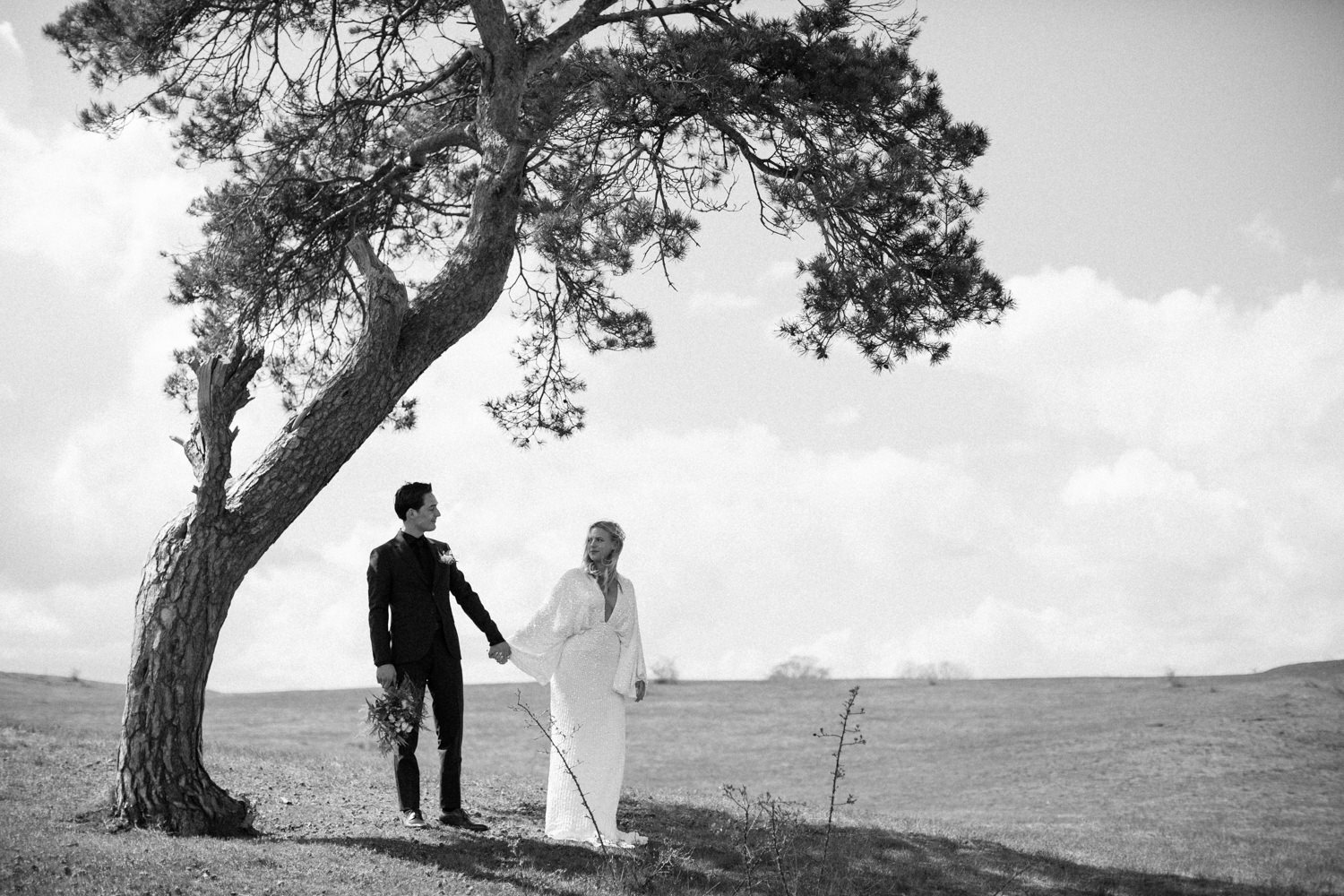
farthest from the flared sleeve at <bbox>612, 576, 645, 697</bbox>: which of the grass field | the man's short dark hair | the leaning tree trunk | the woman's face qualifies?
the leaning tree trunk

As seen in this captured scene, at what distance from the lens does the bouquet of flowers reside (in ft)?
23.9

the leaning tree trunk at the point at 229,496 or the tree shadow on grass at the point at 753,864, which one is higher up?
the leaning tree trunk at the point at 229,496

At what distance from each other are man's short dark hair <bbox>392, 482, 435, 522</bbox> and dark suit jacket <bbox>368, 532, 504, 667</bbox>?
0.54ft

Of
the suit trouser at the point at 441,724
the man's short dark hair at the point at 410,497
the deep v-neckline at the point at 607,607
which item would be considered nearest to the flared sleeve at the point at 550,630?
the deep v-neckline at the point at 607,607

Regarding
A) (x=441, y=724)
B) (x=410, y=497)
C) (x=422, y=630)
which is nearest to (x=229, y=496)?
(x=410, y=497)

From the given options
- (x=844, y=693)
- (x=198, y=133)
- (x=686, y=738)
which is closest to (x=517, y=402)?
(x=198, y=133)

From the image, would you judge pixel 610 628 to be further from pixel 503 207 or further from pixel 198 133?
pixel 198 133

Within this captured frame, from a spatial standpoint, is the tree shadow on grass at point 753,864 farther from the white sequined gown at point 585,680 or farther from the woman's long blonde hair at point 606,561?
the woman's long blonde hair at point 606,561

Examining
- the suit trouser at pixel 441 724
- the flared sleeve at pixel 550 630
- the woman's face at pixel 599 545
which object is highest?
the woman's face at pixel 599 545

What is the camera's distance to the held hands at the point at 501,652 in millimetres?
7711

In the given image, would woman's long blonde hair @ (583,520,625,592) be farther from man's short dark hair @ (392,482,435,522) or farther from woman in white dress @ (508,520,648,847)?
man's short dark hair @ (392,482,435,522)

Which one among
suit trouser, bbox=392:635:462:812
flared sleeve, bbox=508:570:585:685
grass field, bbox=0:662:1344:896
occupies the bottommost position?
grass field, bbox=0:662:1344:896

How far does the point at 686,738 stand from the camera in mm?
21578

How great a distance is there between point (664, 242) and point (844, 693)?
19.2m
